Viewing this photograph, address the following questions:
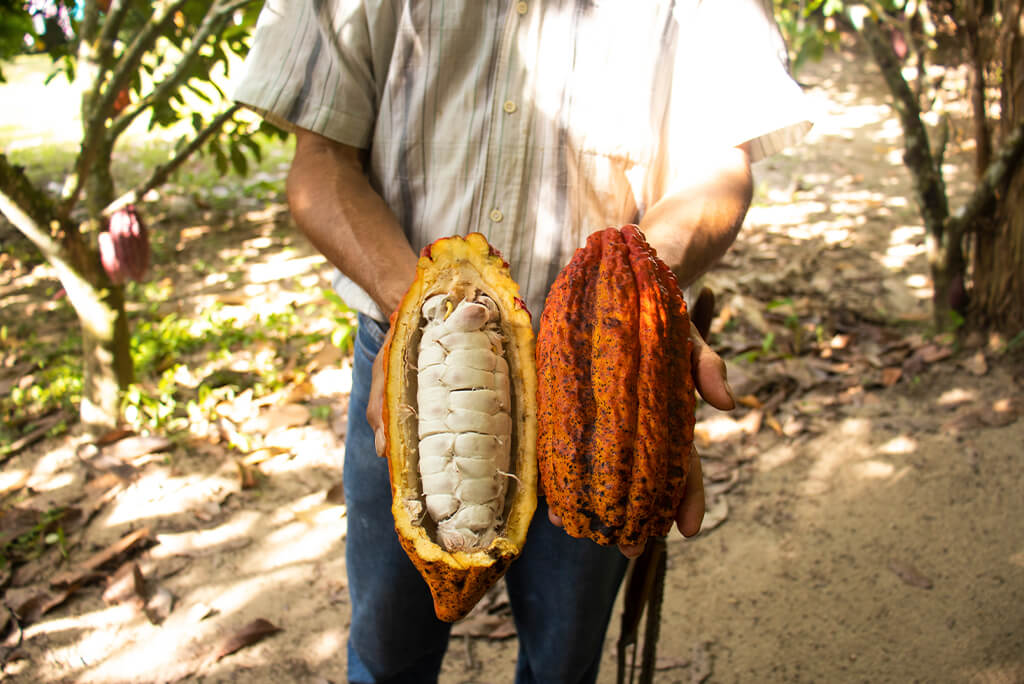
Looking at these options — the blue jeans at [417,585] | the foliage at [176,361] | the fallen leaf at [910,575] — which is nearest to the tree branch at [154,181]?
the foliage at [176,361]

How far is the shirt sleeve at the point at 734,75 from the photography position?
1241mm

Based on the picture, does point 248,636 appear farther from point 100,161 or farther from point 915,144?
point 915,144

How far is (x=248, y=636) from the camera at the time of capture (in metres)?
2.19

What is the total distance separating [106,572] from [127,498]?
1.11 feet

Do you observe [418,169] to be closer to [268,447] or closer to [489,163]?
[489,163]

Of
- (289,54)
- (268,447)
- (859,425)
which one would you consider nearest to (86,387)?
(268,447)

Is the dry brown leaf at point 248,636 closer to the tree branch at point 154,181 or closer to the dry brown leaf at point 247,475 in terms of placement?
the dry brown leaf at point 247,475

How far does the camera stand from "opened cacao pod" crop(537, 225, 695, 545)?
96cm

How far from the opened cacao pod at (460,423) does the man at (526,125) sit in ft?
0.38

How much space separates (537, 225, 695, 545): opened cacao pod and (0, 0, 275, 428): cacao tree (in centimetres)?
214

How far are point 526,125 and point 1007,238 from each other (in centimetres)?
261

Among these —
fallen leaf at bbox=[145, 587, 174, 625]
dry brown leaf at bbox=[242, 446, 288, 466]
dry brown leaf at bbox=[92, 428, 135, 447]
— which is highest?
dry brown leaf at bbox=[92, 428, 135, 447]

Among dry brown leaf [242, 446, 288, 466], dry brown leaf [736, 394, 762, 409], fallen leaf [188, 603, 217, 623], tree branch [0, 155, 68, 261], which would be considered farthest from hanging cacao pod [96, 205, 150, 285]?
dry brown leaf [736, 394, 762, 409]

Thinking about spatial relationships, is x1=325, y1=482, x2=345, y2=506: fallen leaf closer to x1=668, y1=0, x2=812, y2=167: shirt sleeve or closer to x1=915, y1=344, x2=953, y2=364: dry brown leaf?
x1=668, y1=0, x2=812, y2=167: shirt sleeve
